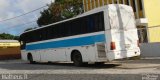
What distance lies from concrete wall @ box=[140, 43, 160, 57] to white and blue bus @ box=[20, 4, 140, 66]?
5.90 metres

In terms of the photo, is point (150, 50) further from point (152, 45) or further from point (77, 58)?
point (77, 58)

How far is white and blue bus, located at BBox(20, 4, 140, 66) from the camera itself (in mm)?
19141

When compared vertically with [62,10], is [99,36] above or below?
below

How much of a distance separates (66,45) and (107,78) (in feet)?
30.5

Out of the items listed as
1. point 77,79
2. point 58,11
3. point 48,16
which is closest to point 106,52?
point 77,79

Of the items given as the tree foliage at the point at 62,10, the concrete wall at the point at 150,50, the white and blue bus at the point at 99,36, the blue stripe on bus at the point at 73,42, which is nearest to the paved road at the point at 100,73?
the white and blue bus at the point at 99,36

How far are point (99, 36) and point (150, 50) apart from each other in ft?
26.1

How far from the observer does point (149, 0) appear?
3453cm

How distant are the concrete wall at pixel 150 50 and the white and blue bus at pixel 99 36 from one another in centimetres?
590

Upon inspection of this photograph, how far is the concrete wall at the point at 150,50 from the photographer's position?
2570cm

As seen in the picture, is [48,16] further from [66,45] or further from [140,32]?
[66,45]

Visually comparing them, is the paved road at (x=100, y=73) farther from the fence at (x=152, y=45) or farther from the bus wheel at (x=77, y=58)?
the fence at (x=152, y=45)

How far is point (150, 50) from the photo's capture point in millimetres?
26312

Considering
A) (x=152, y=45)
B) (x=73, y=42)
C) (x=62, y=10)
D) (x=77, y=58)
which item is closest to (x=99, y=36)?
(x=73, y=42)
